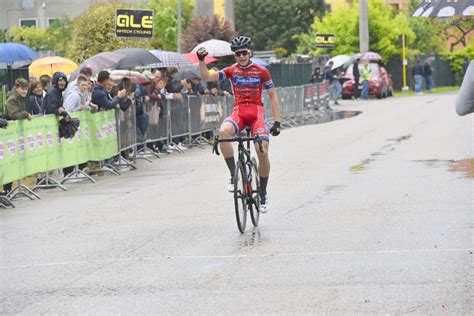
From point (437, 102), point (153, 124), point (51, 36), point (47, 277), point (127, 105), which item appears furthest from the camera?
point (51, 36)

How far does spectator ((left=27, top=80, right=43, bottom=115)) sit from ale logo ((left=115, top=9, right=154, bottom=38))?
8.92m

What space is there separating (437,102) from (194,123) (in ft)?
73.1

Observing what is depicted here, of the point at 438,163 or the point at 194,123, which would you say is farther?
the point at 194,123

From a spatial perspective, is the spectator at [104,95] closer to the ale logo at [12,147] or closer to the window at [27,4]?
the ale logo at [12,147]

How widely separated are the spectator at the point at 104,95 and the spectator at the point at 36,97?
113 centimetres

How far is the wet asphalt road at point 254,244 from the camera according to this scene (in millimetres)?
9148

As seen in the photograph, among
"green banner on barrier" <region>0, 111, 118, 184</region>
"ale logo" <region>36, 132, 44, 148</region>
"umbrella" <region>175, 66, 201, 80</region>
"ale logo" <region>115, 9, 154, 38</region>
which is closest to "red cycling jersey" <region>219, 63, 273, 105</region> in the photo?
"green banner on barrier" <region>0, 111, 118, 184</region>

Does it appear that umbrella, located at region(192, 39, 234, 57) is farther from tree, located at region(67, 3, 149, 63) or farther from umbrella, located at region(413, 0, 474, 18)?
umbrella, located at region(413, 0, 474, 18)

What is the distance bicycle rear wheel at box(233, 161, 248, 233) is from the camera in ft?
41.5

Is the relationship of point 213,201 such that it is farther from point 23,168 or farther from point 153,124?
point 153,124

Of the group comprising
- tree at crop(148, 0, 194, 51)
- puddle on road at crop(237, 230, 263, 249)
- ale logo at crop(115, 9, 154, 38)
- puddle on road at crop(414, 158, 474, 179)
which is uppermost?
tree at crop(148, 0, 194, 51)

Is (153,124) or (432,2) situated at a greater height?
(432,2)

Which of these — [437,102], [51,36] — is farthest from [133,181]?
[51,36]

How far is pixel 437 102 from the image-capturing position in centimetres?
4862
